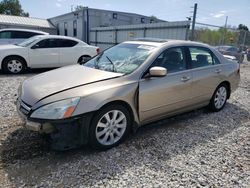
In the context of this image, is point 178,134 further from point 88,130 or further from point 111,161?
point 88,130

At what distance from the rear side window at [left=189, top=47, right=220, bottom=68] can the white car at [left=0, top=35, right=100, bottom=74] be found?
418 cm

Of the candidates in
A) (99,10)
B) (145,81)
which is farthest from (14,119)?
(99,10)

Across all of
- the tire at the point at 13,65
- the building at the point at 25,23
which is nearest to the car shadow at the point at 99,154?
the tire at the point at 13,65

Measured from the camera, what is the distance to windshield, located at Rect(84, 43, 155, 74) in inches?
139

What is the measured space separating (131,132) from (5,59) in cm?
634

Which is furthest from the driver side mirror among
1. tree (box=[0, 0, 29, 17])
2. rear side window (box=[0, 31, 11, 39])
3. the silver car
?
tree (box=[0, 0, 29, 17])

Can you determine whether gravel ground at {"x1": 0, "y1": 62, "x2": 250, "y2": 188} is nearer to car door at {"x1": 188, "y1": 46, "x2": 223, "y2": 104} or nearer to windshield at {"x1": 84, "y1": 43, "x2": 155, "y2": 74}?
car door at {"x1": 188, "y1": 46, "x2": 223, "y2": 104}

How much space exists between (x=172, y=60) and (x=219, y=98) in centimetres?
181

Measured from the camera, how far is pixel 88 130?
2.90 meters

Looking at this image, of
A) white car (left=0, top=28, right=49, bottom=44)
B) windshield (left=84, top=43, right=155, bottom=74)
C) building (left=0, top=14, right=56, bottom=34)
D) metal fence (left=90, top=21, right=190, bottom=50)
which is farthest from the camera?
building (left=0, top=14, right=56, bottom=34)

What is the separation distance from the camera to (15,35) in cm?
1125

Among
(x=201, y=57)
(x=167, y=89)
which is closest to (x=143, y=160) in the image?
(x=167, y=89)

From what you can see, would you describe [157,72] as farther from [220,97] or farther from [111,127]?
[220,97]

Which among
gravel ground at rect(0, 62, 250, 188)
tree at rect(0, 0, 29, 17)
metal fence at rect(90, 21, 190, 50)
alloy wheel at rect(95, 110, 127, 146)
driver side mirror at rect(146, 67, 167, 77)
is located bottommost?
gravel ground at rect(0, 62, 250, 188)
